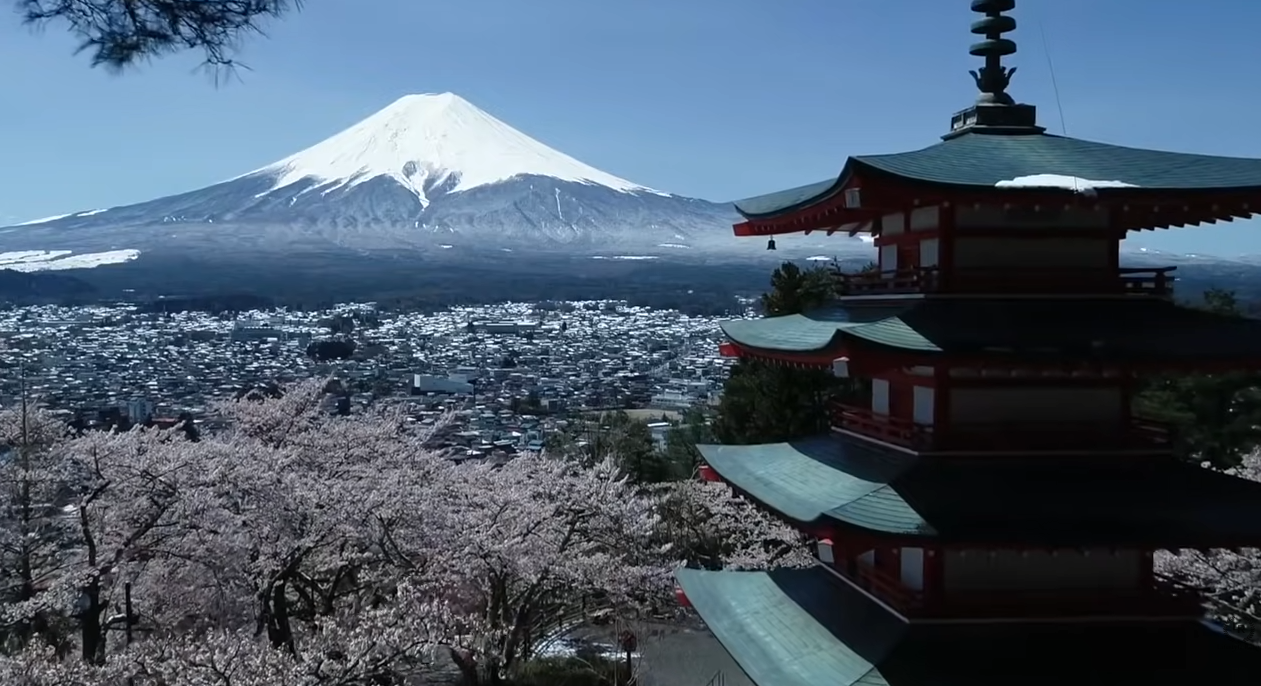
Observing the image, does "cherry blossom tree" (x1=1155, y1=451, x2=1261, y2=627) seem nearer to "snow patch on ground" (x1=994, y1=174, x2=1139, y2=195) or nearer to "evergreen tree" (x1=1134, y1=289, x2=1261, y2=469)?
"evergreen tree" (x1=1134, y1=289, x2=1261, y2=469)

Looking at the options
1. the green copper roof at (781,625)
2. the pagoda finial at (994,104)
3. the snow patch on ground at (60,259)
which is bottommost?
the green copper roof at (781,625)

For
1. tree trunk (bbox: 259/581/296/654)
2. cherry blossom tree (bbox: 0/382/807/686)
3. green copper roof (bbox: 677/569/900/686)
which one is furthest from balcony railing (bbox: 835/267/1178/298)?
tree trunk (bbox: 259/581/296/654)

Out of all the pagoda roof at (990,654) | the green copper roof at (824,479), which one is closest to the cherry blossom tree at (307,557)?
the green copper roof at (824,479)

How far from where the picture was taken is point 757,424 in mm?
19609

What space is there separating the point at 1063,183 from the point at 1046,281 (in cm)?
76

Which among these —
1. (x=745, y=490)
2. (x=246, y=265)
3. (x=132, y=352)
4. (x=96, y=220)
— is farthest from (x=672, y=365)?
(x=96, y=220)

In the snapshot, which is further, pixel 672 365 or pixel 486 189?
pixel 486 189

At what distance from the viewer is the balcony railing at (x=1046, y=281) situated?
682cm

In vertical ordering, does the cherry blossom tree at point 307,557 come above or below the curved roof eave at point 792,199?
below

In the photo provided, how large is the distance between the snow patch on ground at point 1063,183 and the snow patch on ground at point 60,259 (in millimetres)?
70515

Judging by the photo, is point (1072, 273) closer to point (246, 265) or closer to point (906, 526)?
Answer: point (906, 526)

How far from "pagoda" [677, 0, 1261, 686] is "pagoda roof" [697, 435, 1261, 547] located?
0.6 inches

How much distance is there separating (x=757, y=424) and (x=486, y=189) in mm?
73992

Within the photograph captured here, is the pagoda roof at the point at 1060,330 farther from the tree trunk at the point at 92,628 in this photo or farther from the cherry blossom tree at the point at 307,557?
the tree trunk at the point at 92,628
